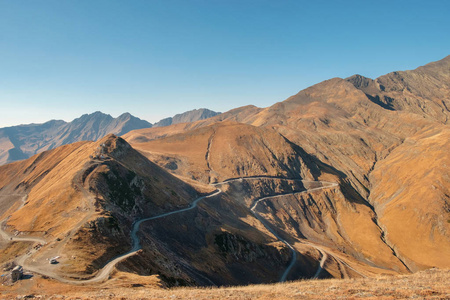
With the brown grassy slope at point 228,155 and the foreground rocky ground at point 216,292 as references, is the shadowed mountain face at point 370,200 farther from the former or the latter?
the foreground rocky ground at point 216,292

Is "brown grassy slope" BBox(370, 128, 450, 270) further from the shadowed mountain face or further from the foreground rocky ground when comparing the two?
the foreground rocky ground

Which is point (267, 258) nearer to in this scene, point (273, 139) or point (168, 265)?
point (168, 265)

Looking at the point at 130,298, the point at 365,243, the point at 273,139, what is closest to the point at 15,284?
the point at 130,298

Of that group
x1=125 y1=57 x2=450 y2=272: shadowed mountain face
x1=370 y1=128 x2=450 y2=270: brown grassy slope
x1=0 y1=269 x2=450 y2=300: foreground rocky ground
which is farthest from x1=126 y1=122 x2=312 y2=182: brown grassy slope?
x1=0 y1=269 x2=450 y2=300: foreground rocky ground

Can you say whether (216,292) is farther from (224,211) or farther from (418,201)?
(418,201)

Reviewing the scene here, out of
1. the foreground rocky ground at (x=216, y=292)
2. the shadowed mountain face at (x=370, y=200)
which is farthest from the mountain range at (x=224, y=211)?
the foreground rocky ground at (x=216, y=292)
